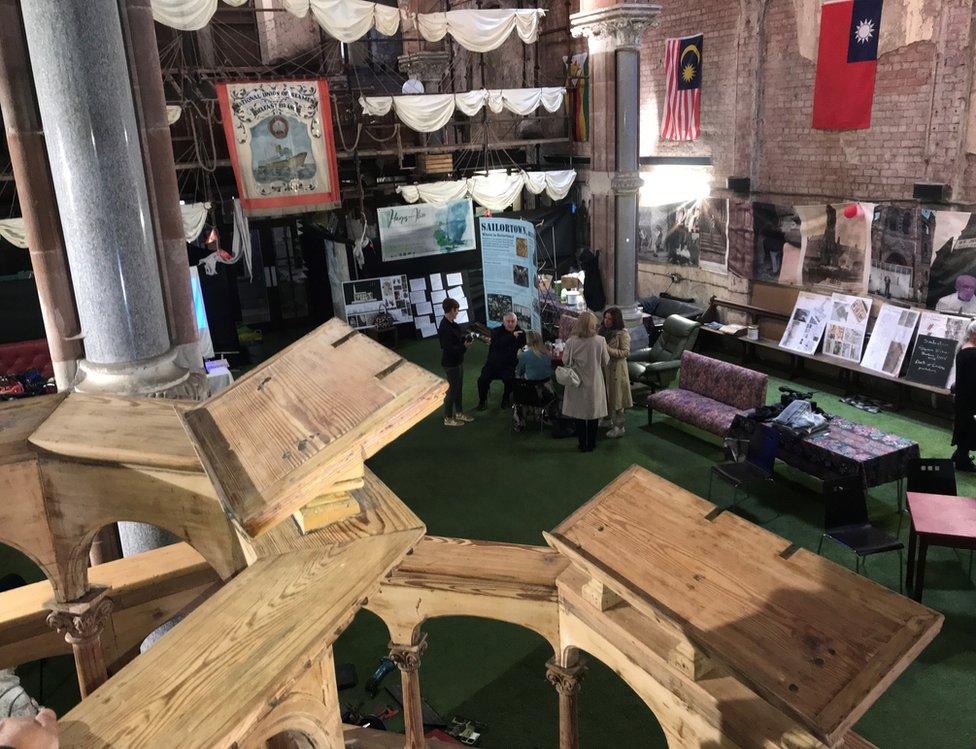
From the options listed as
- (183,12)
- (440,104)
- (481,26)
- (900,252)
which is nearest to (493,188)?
(440,104)

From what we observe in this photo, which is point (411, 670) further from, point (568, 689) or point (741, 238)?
point (741, 238)

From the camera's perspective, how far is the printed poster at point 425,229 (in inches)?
553

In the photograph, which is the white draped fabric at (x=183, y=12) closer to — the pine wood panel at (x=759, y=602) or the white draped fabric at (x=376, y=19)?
the white draped fabric at (x=376, y=19)

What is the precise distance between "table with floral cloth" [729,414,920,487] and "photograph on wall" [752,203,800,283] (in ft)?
15.4

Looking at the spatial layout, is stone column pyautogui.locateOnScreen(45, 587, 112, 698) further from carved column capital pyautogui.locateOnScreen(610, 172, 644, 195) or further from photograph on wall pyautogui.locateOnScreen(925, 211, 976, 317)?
carved column capital pyautogui.locateOnScreen(610, 172, 644, 195)

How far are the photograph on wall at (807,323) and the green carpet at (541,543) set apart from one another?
731 mm

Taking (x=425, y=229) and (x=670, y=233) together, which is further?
(x=670, y=233)

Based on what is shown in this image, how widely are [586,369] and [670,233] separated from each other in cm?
671

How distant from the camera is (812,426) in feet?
25.4

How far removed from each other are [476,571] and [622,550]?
0.58m

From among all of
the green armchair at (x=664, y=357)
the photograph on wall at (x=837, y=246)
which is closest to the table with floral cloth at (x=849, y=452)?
the green armchair at (x=664, y=357)

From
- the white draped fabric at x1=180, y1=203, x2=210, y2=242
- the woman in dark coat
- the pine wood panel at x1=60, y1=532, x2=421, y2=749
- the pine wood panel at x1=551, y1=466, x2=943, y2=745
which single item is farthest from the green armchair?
the pine wood panel at x1=60, y1=532, x2=421, y2=749

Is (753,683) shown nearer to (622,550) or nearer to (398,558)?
(622,550)

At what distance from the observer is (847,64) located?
10617mm
